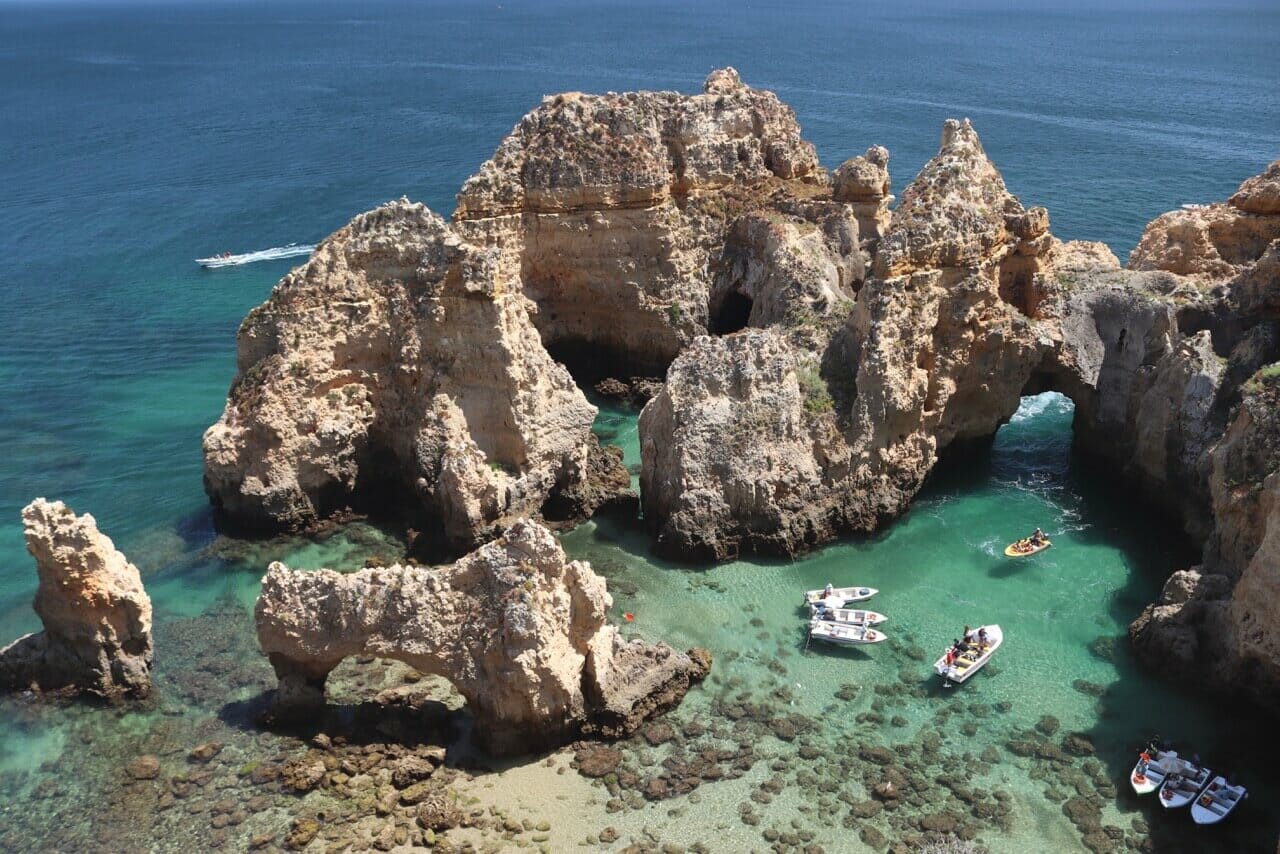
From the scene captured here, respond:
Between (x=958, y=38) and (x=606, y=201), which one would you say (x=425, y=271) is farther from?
(x=958, y=38)

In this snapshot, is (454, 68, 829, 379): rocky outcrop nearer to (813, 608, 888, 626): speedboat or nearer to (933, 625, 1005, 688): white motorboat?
(813, 608, 888, 626): speedboat

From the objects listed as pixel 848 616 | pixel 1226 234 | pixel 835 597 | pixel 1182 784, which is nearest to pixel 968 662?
pixel 848 616

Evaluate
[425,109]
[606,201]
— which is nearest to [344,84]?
[425,109]

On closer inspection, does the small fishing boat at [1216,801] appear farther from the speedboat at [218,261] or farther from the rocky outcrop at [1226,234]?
the speedboat at [218,261]

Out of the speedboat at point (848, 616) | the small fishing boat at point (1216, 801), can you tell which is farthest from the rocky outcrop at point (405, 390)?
the small fishing boat at point (1216, 801)

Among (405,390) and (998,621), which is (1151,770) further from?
(405,390)

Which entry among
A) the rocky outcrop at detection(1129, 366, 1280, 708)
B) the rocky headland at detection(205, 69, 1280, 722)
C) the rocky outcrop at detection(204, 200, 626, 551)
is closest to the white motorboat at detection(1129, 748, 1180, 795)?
the rocky outcrop at detection(1129, 366, 1280, 708)
